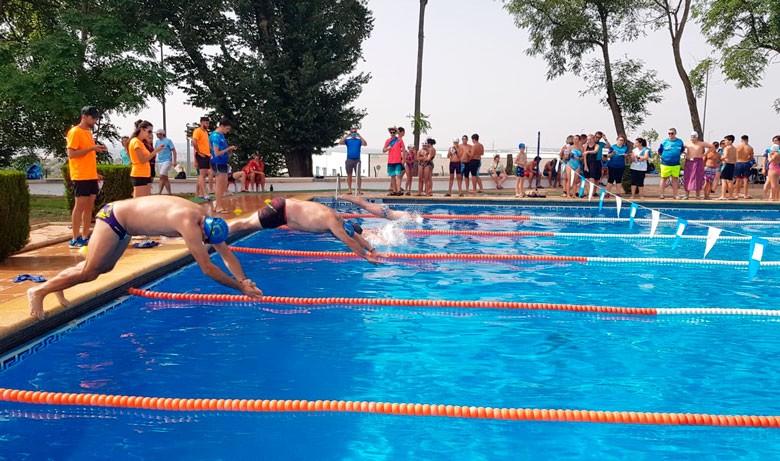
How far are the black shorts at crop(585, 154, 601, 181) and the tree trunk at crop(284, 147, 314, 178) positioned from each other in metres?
11.2

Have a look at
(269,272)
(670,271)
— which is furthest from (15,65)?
(670,271)

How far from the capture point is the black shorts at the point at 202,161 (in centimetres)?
1255

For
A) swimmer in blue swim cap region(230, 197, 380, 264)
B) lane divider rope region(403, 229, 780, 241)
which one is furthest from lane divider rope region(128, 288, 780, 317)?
lane divider rope region(403, 229, 780, 241)

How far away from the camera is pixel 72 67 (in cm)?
1511

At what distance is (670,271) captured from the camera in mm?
8945

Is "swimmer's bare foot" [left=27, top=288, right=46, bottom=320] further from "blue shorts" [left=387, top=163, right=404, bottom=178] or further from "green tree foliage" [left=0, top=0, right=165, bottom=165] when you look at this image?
"blue shorts" [left=387, top=163, right=404, bottom=178]

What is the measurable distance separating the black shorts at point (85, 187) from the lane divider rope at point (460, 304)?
1.80 meters

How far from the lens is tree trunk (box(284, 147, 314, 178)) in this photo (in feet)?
82.9

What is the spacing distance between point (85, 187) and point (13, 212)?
2.63ft

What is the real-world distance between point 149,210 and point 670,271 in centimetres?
679

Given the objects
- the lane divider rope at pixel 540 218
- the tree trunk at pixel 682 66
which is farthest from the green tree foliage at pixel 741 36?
the lane divider rope at pixel 540 218

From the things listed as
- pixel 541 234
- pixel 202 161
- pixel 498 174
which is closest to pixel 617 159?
pixel 498 174

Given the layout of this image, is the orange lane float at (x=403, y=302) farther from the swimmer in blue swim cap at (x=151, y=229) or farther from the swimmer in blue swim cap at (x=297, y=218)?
the swimmer in blue swim cap at (x=151, y=229)

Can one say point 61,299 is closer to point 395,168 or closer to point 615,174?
point 395,168
